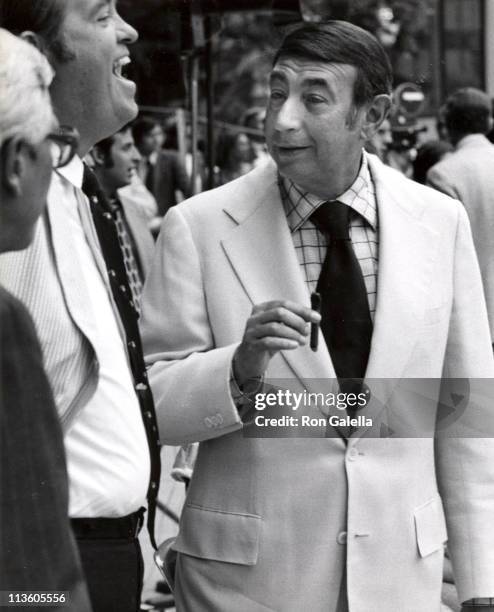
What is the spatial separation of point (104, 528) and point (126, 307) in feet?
Answer: 1.21

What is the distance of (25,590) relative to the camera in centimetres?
133

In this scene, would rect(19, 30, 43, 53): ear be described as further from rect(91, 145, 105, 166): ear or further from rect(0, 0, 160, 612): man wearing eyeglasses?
rect(91, 145, 105, 166): ear

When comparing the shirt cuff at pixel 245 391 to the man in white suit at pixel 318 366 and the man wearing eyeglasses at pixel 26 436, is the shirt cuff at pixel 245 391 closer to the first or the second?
the man in white suit at pixel 318 366

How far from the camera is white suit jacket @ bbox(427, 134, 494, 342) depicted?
5073 mm

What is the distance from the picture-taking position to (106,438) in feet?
5.66

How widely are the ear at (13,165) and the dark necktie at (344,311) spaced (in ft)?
3.68

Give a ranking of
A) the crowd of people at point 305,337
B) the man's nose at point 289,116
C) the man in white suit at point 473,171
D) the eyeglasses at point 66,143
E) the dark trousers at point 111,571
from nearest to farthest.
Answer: the eyeglasses at point 66,143, the dark trousers at point 111,571, the crowd of people at point 305,337, the man's nose at point 289,116, the man in white suit at point 473,171

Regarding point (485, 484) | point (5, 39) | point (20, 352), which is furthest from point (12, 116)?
point (485, 484)

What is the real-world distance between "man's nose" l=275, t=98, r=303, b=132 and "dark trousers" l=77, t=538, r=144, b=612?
94cm

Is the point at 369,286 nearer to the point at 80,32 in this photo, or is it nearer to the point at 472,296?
the point at 472,296

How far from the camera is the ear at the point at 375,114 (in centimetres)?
255

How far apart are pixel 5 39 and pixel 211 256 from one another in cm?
102

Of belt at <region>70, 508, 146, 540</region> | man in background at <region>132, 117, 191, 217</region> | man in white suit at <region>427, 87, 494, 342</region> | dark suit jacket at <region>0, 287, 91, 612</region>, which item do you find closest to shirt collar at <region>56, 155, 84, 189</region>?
belt at <region>70, 508, 146, 540</region>

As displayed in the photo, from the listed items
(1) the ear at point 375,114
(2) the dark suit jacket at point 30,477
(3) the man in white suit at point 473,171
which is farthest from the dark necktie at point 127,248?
(2) the dark suit jacket at point 30,477
